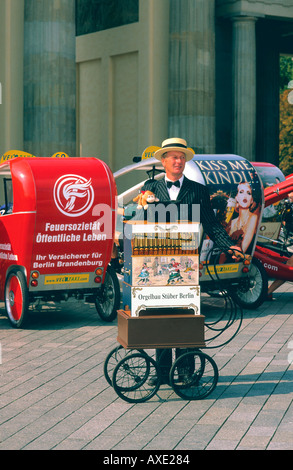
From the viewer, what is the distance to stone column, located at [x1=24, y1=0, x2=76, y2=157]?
18922 millimetres

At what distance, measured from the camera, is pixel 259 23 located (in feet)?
86.4

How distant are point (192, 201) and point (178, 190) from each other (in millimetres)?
156

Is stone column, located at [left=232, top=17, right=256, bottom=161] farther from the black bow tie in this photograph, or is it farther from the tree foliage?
the tree foliage

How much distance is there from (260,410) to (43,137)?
13293 millimetres

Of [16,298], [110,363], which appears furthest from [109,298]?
[110,363]

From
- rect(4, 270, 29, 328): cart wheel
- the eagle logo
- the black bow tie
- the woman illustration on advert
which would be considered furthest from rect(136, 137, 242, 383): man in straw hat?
the woman illustration on advert

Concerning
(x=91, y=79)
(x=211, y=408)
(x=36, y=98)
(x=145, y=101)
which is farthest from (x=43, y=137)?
(x=211, y=408)

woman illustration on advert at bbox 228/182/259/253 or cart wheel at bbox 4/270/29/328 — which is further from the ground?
woman illustration on advert at bbox 228/182/259/253

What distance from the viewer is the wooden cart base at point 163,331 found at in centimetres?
679

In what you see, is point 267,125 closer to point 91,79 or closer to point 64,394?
point 91,79

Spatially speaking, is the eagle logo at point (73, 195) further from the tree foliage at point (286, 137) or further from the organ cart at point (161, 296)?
the tree foliage at point (286, 137)

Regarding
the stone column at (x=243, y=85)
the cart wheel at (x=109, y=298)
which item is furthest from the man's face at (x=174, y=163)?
the stone column at (x=243, y=85)

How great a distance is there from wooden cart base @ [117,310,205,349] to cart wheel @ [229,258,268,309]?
4951 millimetres

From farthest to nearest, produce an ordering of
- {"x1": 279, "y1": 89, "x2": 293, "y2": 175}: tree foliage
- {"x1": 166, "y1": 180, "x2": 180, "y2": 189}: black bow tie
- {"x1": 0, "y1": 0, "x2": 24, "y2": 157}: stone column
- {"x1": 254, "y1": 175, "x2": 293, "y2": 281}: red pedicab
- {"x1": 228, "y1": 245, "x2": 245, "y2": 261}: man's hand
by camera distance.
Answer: {"x1": 279, "y1": 89, "x2": 293, "y2": 175}: tree foliage → {"x1": 0, "y1": 0, "x2": 24, "y2": 157}: stone column → {"x1": 254, "y1": 175, "x2": 293, "y2": 281}: red pedicab → {"x1": 166, "y1": 180, "x2": 180, "y2": 189}: black bow tie → {"x1": 228, "y1": 245, "x2": 245, "y2": 261}: man's hand
